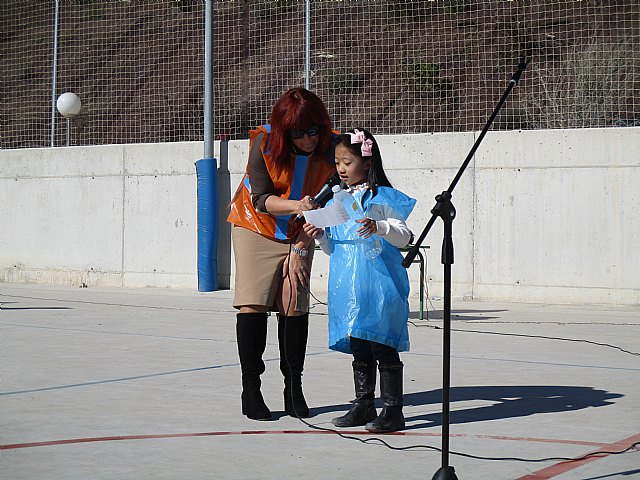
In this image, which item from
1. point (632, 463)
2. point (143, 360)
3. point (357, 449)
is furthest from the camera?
point (143, 360)

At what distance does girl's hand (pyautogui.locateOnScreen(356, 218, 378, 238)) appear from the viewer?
5148 millimetres

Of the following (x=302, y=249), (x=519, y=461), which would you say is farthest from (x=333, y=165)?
(x=519, y=461)

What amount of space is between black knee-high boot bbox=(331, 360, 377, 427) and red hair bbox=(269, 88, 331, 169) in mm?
1155

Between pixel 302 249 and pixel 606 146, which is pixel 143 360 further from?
pixel 606 146

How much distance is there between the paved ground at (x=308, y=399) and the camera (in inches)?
178

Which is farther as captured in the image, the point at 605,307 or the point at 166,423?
the point at 605,307

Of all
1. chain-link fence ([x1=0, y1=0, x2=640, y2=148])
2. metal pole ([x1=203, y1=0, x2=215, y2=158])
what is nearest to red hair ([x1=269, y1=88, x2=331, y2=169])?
chain-link fence ([x1=0, y1=0, x2=640, y2=148])

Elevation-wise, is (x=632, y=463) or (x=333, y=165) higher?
(x=333, y=165)

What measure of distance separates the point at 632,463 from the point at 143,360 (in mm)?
4221

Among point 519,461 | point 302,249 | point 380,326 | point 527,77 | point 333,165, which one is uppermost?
point 527,77

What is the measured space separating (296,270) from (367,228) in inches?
27.1

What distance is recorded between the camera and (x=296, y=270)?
5711 millimetres

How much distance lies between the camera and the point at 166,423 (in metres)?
5.45

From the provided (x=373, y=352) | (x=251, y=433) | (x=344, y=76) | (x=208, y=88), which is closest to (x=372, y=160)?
(x=373, y=352)
